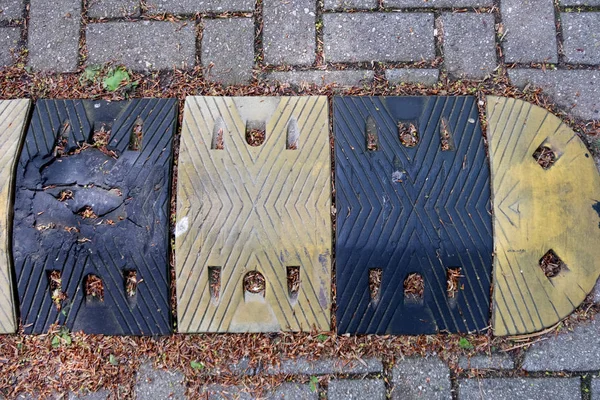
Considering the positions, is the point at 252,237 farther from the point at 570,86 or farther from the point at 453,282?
the point at 570,86

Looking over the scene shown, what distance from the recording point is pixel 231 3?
7.54 ft

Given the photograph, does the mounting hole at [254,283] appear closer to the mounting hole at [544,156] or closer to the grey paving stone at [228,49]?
the grey paving stone at [228,49]

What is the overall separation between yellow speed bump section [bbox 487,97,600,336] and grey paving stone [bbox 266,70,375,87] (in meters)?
0.67

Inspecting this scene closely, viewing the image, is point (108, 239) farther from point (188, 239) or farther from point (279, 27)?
point (279, 27)

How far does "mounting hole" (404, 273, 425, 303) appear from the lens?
2027 mm

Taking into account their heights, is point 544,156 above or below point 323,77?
below

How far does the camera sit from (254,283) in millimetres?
2039

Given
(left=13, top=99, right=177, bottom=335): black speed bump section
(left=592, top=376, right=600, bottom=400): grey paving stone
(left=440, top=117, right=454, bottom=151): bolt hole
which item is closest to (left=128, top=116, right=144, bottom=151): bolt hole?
(left=13, top=99, right=177, bottom=335): black speed bump section

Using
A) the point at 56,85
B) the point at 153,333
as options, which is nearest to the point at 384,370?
the point at 153,333

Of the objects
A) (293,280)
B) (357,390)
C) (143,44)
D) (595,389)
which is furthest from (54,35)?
(595,389)

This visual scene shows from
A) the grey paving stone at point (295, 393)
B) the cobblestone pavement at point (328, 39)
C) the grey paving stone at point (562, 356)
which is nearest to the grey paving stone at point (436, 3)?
the cobblestone pavement at point (328, 39)

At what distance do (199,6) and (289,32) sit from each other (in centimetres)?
50

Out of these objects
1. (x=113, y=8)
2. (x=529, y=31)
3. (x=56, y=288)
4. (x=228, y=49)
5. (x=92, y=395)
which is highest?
(x=113, y=8)

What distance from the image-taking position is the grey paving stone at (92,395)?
206 cm
